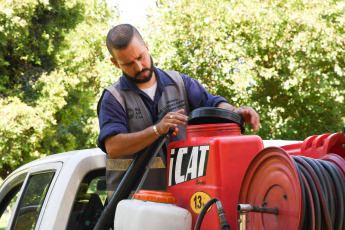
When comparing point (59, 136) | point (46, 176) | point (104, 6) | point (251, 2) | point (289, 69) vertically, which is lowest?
point (46, 176)

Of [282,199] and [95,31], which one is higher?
[95,31]

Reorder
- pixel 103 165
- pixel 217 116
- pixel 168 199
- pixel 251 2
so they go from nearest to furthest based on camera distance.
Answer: pixel 168 199 < pixel 217 116 < pixel 103 165 < pixel 251 2

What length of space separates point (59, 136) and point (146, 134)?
13072 mm

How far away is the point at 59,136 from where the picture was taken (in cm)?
1498

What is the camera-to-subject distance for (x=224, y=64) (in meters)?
12.0

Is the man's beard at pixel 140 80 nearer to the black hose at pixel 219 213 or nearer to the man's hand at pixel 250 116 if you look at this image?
the man's hand at pixel 250 116

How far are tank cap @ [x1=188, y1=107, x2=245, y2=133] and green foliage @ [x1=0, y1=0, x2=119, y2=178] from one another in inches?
412

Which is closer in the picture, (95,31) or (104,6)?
(95,31)

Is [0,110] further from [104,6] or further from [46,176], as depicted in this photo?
[46,176]

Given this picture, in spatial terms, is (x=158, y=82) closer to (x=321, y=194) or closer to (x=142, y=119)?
(x=142, y=119)

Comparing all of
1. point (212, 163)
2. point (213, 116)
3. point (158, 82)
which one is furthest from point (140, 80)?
point (212, 163)

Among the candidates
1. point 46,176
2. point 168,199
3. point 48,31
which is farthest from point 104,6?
point 168,199

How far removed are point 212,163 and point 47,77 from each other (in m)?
13.3

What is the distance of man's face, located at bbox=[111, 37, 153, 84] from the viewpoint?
8.13ft
